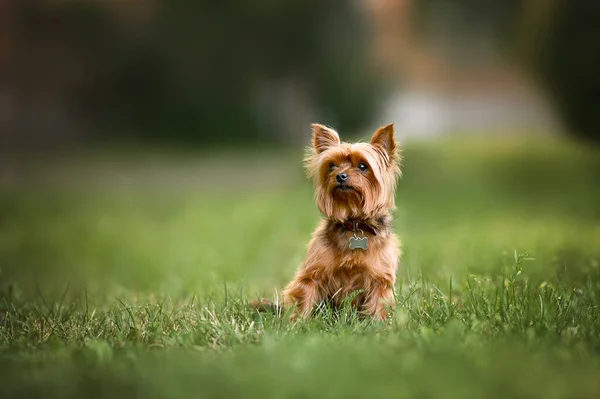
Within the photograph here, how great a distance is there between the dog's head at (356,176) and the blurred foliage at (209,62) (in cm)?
1898

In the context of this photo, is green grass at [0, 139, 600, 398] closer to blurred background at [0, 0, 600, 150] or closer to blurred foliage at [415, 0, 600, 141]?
blurred foliage at [415, 0, 600, 141]

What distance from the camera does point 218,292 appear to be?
7.45 metres

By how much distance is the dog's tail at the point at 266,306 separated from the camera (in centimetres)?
568

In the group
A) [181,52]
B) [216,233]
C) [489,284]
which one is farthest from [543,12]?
[489,284]

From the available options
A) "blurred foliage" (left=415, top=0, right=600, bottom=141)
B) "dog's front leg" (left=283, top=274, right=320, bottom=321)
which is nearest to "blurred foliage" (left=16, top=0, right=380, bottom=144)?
"blurred foliage" (left=415, top=0, right=600, bottom=141)

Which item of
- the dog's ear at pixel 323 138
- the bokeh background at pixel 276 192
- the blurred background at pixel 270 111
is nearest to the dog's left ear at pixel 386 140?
the bokeh background at pixel 276 192

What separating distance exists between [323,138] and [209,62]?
2029 centimetres

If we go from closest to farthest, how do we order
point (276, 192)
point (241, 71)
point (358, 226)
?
1. point (358, 226)
2. point (276, 192)
3. point (241, 71)

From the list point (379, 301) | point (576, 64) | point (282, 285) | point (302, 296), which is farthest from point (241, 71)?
point (379, 301)

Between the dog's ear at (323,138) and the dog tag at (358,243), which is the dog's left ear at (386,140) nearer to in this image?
the dog's ear at (323,138)

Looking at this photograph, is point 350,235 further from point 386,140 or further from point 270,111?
point 270,111

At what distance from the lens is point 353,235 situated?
18.7ft

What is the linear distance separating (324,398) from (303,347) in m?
0.71

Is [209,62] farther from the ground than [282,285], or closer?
farther from the ground
